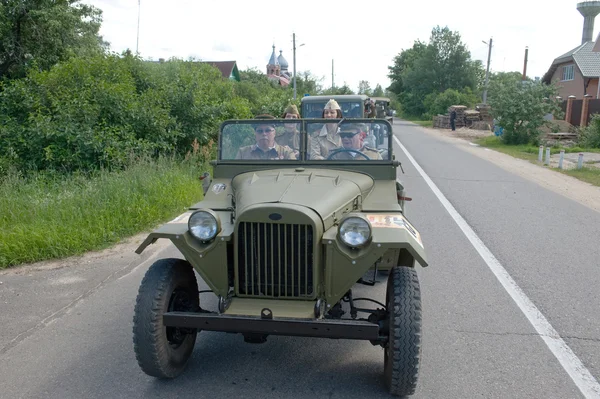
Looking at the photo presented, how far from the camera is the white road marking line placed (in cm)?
383

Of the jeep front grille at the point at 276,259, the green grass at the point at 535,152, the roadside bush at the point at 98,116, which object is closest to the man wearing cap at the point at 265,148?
the jeep front grille at the point at 276,259

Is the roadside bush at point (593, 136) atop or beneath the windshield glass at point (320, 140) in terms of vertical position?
beneath

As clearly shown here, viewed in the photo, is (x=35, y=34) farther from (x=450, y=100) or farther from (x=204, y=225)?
(x=450, y=100)

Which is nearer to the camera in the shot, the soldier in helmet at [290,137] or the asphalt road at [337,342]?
the asphalt road at [337,342]

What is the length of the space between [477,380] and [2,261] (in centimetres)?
535

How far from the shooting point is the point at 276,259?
3754 mm

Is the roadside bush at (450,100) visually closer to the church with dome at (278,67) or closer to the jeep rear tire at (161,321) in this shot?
the church with dome at (278,67)

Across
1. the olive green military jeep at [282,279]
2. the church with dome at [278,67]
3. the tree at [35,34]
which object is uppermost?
the church with dome at [278,67]

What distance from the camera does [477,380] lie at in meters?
3.86

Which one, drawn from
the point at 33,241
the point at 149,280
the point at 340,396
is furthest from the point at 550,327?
the point at 33,241

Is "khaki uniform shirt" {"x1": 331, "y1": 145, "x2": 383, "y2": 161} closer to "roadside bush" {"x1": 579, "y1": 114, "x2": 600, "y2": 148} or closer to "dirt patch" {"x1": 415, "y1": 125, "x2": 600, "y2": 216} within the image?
"dirt patch" {"x1": 415, "y1": 125, "x2": 600, "y2": 216}

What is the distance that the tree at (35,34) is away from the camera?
15656 millimetres

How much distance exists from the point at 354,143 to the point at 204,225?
6.31 feet

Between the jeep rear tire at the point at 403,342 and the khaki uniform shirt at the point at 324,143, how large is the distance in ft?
6.01
